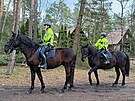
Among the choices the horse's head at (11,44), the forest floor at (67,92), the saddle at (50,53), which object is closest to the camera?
the forest floor at (67,92)

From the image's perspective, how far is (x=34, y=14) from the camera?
24.1 m

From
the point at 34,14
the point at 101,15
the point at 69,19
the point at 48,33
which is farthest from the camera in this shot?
the point at 69,19

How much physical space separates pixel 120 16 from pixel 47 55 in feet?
94.2

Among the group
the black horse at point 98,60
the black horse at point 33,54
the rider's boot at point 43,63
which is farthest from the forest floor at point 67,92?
the rider's boot at point 43,63

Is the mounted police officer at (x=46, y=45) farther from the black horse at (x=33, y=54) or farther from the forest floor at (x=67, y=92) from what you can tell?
the forest floor at (x=67, y=92)

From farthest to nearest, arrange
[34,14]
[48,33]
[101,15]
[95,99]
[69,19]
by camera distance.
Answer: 1. [69,19]
2. [101,15]
3. [34,14]
4. [48,33]
5. [95,99]

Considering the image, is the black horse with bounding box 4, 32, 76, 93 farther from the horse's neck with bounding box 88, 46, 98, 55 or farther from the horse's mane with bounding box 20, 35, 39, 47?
the horse's neck with bounding box 88, 46, 98, 55

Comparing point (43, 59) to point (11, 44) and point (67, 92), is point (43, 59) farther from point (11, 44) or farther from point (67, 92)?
point (67, 92)

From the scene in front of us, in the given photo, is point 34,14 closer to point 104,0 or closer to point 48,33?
point 48,33

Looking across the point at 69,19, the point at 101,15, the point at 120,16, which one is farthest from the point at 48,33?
the point at 69,19

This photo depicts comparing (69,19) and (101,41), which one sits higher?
(69,19)

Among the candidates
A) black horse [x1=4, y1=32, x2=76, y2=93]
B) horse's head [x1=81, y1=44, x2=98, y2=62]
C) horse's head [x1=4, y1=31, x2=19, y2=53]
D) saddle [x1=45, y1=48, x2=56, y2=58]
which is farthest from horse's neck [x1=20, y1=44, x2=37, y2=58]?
horse's head [x1=81, y1=44, x2=98, y2=62]

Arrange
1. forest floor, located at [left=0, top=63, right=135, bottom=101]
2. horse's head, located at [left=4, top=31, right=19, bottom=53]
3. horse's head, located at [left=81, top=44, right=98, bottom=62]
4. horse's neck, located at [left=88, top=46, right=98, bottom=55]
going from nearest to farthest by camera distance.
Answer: forest floor, located at [left=0, top=63, right=135, bottom=101], horse's head, located at [left=4, top=31, right=19, bottom=53], horse's head, located at [left=81, top=44, right=98, bottom=62], horse's neck, located at [left=88, top=46, right=98, bottom=55]

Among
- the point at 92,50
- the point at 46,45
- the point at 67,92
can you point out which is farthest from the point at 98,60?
the point at 46,45
